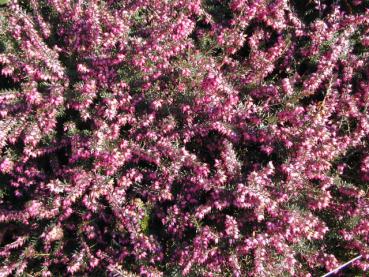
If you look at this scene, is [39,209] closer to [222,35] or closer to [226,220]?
[226,220]

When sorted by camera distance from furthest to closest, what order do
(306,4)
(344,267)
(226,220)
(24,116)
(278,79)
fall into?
1. (306,4)
2. (278,79)
3. (344,267)
4. (24,116)
5. (226,220)

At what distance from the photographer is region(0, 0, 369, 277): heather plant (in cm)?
350

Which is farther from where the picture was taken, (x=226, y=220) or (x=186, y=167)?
(x=186, y=167)

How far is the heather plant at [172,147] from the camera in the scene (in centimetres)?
350

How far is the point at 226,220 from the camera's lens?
3428 millimetres

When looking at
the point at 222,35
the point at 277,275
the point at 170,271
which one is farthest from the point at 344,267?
the point at 222,35

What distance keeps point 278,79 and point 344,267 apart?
5.88 feet

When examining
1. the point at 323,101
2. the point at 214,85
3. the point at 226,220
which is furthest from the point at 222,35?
the point at 226,220

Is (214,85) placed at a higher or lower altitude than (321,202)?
higher

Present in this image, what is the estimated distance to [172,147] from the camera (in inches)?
140

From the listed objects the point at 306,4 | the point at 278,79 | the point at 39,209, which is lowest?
the point at 39,209

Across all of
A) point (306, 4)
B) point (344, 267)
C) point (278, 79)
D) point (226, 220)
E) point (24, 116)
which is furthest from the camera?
point (306, 4)

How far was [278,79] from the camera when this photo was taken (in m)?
4.39

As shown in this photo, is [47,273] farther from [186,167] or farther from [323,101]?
[323,101]
